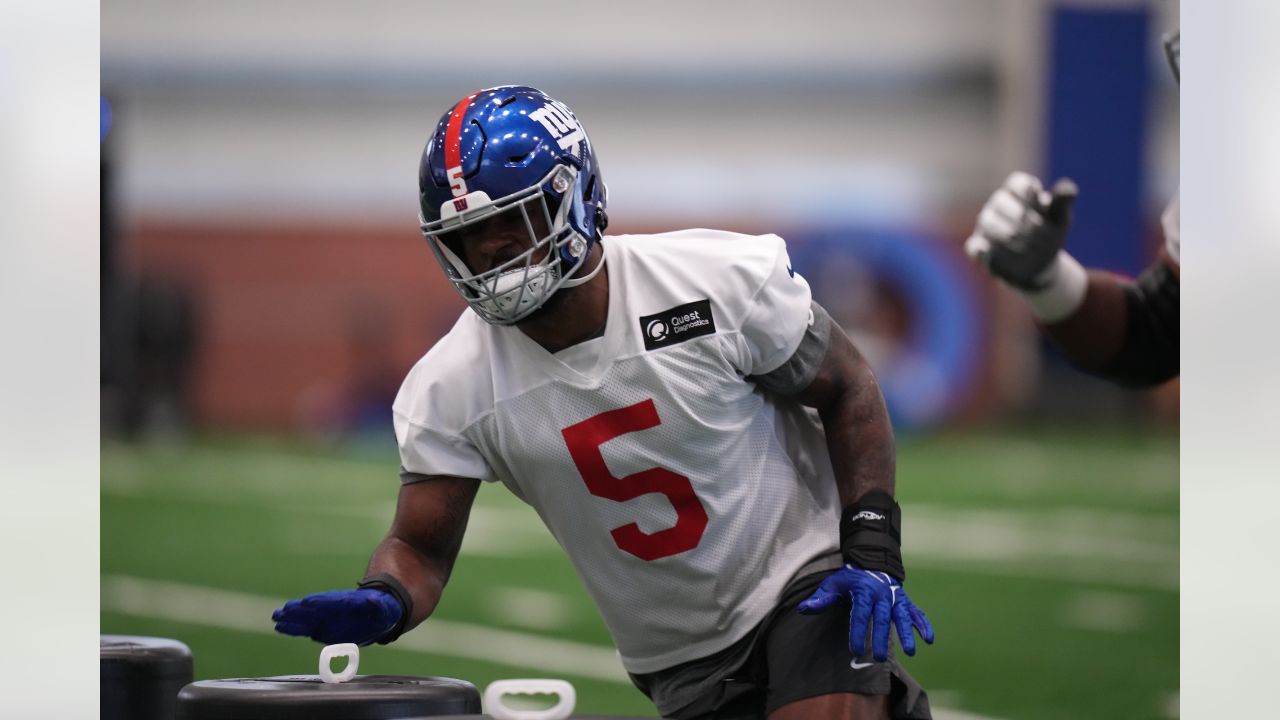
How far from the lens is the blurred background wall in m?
17.6

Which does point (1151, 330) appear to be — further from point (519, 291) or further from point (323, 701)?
point (323, 701)

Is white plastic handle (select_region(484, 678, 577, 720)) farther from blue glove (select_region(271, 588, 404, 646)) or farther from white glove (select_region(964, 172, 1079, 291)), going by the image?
white glove (select_region(964, 172, 1079, 291))

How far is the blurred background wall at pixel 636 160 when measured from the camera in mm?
17594

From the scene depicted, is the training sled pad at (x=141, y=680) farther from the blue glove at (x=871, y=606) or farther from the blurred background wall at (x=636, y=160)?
the blurred background wall at (x=636, y=160)

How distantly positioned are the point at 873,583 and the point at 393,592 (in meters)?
0.80

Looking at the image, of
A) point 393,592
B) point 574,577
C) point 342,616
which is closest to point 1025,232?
point 393,592

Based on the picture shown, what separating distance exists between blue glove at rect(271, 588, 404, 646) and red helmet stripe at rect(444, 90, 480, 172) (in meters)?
0.72

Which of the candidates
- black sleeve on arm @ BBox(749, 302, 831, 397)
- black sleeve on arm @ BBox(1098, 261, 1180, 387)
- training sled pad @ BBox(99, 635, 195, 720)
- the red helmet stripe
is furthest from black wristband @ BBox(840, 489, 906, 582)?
black sleeve on arm @ BBox(1098, 261, 1180, 387)

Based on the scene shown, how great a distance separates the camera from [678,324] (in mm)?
2787

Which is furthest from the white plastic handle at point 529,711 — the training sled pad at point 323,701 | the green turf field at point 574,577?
the green turf field at point 574,577
